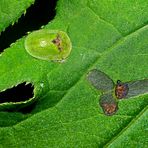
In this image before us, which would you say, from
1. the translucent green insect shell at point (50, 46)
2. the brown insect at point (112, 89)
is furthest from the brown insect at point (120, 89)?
the translucent green insect shell at point (50, 46)

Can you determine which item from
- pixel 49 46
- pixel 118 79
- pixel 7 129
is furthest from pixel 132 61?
pixel 7 129

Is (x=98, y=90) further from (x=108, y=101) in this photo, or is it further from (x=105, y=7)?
(x=105, y=7)

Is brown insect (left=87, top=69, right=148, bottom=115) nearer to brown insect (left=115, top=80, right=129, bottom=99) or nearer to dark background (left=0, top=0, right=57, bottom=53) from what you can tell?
brown insect (left=115, top=80, right=129, bottom=99)

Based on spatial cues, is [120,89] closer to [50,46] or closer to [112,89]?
[112,89]

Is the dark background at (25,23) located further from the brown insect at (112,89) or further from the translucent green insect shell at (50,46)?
the brown insect at (112,89)

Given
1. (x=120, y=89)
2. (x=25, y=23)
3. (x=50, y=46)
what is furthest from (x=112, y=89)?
(x=25, y=23)

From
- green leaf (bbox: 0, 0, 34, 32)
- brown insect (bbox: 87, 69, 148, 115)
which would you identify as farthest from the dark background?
brown insect (bbox: 87, 69, 148, 115)
